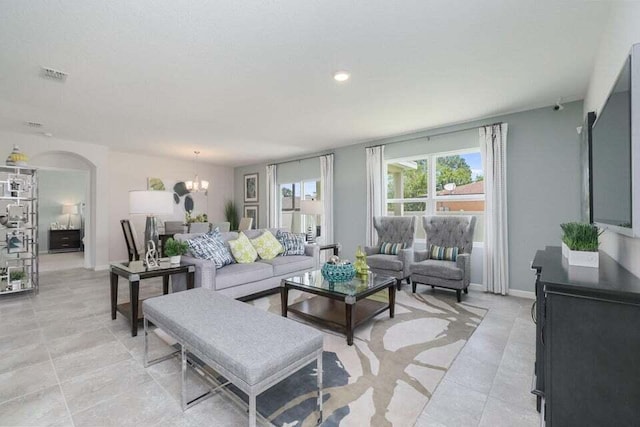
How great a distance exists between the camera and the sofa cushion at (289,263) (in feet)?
13.0

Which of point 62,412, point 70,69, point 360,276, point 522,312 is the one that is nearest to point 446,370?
point 360,276

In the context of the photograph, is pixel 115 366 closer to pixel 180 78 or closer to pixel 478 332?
pixel 180 78

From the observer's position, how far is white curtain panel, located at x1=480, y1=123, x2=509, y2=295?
395cm

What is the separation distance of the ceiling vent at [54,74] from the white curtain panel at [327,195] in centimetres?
414

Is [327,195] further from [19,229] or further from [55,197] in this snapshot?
[55,197]

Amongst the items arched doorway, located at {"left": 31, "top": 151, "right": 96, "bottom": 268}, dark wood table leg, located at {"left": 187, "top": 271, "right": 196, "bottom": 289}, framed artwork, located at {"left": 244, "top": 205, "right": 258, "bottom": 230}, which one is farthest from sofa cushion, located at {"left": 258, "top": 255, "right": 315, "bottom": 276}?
arched doorway, located at {"left": 31, "top": 151, "right": 96, "bottom": 268}

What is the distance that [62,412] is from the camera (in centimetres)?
166

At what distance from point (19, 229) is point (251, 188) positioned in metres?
4.63

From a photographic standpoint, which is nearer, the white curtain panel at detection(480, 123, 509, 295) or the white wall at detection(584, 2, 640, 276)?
the white wall at detection(584, 2, 640, 276)

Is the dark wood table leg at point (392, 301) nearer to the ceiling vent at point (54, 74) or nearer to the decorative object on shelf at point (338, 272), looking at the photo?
the decorative object on shelf at point (338, 272)

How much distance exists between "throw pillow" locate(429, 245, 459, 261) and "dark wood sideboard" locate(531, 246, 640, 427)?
2.70 m

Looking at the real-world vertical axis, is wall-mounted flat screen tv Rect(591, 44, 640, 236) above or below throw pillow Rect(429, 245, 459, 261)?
above

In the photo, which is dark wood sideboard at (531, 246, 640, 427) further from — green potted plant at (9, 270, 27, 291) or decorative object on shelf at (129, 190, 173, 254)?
green potted plant at (9, 270, 27, 291)

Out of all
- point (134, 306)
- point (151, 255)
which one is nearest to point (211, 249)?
point (151, 255)
